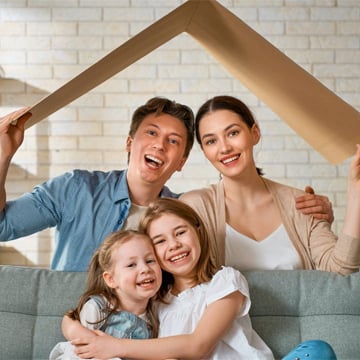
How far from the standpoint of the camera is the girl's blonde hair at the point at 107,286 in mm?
1996

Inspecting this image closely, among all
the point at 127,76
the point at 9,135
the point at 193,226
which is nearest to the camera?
the point at 193,226

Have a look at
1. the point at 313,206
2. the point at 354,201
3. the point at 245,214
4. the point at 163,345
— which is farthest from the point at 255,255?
the point at 163,345

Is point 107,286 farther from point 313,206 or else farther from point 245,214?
point 313,206

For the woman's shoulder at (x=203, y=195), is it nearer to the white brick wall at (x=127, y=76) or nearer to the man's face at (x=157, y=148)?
the man's face at (x=157, y=148)

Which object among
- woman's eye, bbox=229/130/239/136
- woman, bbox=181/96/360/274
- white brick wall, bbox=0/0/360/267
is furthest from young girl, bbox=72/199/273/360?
white brick wall, bbox=0/0/360/267

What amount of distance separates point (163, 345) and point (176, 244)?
0.31 metres

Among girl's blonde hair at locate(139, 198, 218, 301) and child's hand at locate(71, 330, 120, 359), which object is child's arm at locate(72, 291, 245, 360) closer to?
child's hand at locate(71, 330, 120, 359)

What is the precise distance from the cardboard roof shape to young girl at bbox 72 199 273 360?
441mm

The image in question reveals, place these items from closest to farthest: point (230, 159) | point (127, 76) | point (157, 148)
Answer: point (230, 159), point (157, 148), point (127, 76)

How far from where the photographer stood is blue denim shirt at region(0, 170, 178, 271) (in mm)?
2500

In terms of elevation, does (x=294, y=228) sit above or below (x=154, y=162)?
below

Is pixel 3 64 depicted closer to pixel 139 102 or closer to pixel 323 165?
pixel 139 102

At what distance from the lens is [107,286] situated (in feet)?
6.67

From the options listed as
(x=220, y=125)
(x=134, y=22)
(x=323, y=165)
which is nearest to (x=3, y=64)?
(x=134, y=22)
